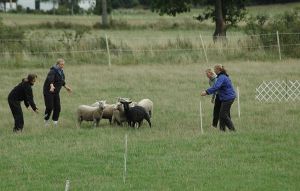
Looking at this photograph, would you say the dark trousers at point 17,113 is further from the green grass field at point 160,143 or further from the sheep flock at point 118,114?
the sheep flock at point 118,114

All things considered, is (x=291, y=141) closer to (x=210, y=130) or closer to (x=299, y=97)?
(x=210, y=130)

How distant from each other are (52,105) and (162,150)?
493 cm

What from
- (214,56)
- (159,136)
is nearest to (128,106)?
(159,136)

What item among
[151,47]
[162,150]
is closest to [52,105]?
[162,150]

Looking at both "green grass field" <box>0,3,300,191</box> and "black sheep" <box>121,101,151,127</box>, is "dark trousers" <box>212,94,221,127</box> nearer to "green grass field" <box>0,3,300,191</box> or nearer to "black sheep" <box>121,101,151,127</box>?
"green grass field" <box>0,3,300,191</box>

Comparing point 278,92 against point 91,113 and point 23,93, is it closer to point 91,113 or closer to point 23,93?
point 91,113

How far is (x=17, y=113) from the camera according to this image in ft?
56.9

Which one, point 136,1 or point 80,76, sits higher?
point 136,1

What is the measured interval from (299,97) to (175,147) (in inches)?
366

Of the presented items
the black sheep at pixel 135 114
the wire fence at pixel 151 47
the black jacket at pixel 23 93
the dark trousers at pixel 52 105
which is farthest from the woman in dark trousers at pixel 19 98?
the wire fence at pixel 151 47

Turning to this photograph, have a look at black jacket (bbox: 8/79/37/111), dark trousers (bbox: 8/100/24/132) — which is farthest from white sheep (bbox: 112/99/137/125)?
dark trousers (bbox: 8/100/24/132)

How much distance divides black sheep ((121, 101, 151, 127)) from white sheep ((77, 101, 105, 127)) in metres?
0.74

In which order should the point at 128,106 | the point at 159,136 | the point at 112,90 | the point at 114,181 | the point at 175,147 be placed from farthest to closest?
1. the point at 112,90
2. the point at 128,106
3. the point at 159,136
4. the point at 175,147
5. the point at 114,181

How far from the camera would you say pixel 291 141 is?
15.2 m
